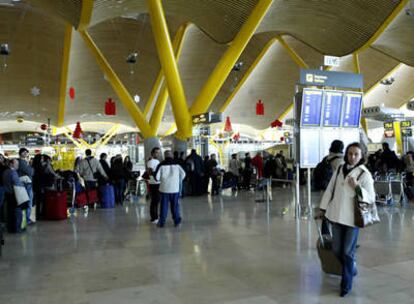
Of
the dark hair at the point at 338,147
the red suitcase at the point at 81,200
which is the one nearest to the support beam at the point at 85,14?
the red suitcase at the point at 81,200

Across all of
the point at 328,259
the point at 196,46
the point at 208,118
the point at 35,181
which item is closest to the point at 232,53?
the point at 208,118

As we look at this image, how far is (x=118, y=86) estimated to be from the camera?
19.9m

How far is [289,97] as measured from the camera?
39438mm

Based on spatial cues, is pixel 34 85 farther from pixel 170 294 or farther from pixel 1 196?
pixel 170 294

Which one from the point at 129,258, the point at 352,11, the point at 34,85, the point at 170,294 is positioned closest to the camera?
the point at 170,294

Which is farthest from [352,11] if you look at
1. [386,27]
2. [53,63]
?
[53,63]

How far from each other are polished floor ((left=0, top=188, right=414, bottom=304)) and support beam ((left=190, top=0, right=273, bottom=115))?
7486 mm

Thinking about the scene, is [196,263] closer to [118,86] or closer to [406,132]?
[118,86]

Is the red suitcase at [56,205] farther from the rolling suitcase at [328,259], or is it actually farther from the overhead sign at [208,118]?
the overhead sign at [208,118]

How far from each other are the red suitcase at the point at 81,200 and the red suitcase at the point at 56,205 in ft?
3.42

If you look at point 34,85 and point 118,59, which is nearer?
point 118,59

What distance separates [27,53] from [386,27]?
21.7 meters

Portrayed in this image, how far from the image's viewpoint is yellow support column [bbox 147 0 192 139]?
46.5 ft

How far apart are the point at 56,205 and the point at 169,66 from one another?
286 inches
